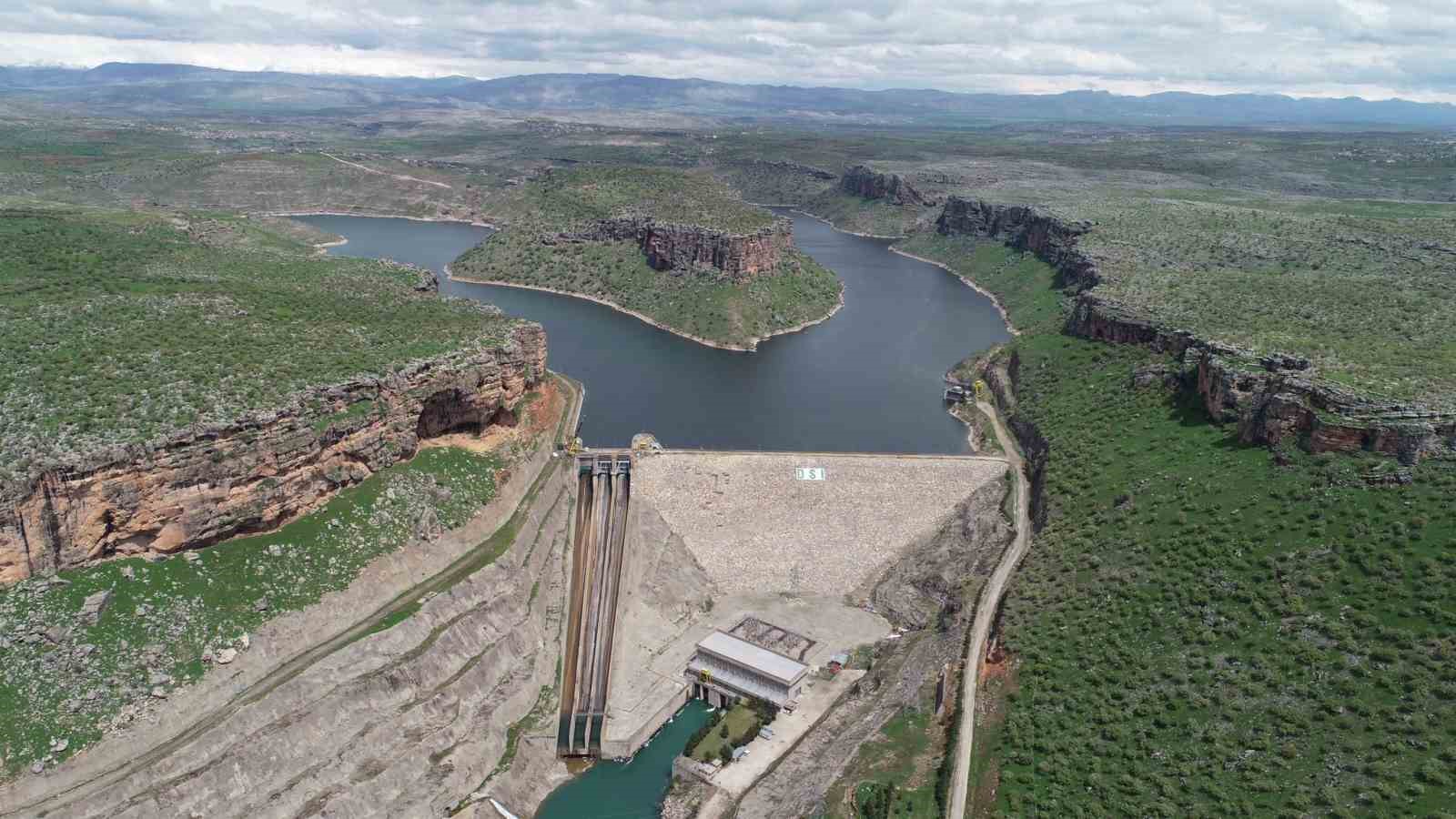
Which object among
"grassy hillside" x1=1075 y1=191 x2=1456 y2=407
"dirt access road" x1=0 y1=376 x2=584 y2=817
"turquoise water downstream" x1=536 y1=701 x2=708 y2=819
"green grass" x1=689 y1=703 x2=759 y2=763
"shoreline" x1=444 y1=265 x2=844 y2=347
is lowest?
"turquoise water downstream" x1=536 y1=701 x2=708 y2=819

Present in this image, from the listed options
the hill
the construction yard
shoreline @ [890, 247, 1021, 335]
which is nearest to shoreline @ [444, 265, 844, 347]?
the hill

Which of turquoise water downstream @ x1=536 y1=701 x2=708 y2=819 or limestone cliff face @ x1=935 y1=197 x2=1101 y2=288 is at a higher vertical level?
limestone cliff face @ x1=935 y1=197 x2=1101 y2=288

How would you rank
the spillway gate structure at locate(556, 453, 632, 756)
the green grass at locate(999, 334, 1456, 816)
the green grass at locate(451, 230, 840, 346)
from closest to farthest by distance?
the green grass at locate(999, 334, 1456, 816)
the spillway gate structure at locate(556, 453, 632, 756)
the green grass at locate(451, 230, 840, 346)

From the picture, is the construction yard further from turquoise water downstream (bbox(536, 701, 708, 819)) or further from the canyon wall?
the canyon wall

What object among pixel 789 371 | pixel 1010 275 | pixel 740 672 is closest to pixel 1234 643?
pixel 740 672

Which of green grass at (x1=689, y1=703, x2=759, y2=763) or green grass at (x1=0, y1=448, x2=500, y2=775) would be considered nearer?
green grass at (x1=0, y1=448, x2=500, y2=775)

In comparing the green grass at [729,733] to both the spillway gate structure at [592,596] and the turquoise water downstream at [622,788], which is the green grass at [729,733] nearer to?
the turquoise water downstream at [622,788]
